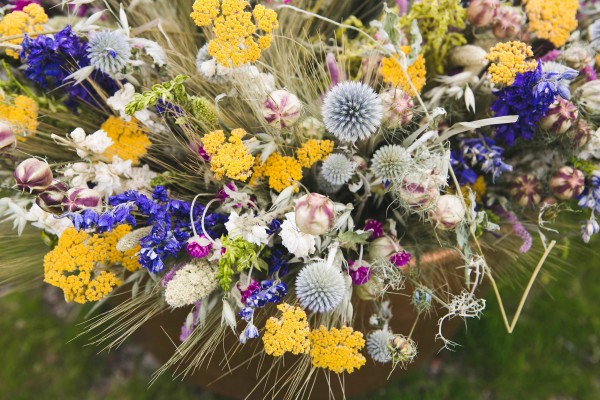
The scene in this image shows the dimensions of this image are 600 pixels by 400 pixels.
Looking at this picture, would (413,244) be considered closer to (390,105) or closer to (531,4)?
(390,105)

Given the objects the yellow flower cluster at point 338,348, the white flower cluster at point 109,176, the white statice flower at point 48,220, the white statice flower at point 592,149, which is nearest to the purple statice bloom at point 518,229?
the white statice flower at point 592,149

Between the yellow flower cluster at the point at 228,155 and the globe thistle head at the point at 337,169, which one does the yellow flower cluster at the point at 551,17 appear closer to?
the globe thistle head at the point at 337,169

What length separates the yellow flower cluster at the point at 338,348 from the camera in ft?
2.62

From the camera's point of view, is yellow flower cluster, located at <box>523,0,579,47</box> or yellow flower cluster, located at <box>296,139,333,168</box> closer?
yellow flower cluster, located at <box>296,139,333,168</box>

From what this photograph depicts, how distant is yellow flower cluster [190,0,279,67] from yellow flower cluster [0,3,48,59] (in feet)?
0.97

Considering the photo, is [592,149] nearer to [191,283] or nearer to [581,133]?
[581,133]

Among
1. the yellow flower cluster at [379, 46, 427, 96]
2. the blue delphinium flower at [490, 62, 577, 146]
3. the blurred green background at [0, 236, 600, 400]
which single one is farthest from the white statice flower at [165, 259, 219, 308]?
the blurred green background at [0, 236, 600, 400]

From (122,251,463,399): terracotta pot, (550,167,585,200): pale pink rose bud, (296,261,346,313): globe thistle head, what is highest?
(550,167,585,200): pale pink rose bud

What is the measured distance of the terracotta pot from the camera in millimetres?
964

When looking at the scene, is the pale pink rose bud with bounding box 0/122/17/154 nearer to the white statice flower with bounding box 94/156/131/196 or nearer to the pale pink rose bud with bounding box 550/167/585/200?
the white statice flower with bounding box 94/156/131/196

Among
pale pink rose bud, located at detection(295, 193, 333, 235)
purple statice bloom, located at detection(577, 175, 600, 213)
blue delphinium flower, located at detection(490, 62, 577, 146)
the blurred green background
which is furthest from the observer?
the blurred green background

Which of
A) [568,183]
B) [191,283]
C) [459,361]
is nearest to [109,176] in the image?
[191,283]

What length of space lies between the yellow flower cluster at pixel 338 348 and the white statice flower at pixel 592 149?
0.51 metres

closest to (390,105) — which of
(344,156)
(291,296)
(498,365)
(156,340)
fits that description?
(344,156)
